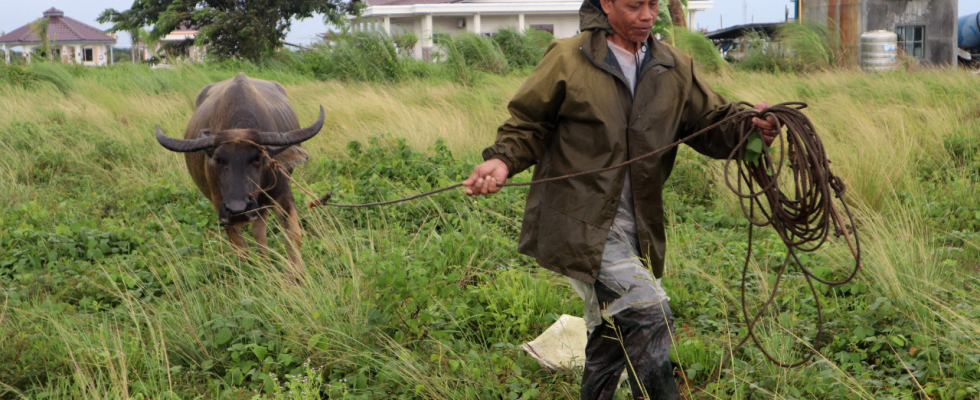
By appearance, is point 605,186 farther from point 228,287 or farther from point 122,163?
point 122,163

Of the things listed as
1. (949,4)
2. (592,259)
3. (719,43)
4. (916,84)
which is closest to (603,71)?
(592,259)

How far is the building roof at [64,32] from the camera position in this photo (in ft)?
181

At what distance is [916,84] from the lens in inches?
382

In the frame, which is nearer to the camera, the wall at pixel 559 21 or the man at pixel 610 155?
the man at pixel 610 155

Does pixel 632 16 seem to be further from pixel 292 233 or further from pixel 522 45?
pixel 522 45

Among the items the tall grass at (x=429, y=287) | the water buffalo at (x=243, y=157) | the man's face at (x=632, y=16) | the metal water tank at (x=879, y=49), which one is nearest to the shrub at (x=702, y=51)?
the metal water tank at (x=879, y=49)

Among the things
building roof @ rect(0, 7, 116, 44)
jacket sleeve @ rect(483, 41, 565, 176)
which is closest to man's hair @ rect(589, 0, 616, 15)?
jacket sleeve @ rect(483, 41, 565, 176)

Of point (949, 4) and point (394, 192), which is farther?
point (949, 4)

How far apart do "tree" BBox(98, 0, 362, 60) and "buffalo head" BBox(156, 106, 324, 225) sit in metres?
18.6

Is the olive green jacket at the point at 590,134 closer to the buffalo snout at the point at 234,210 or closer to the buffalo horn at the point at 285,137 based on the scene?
the buffalo snout at the point at 234,210

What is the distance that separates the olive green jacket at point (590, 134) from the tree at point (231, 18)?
71.6ft

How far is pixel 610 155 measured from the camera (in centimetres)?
290

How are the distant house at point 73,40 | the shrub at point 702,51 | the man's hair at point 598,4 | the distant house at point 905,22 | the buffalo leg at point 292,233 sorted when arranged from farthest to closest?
the distant house at point 73,40
the distant house at point 905,22
the shrub at point 702,51
the buffalo leg at point 292,233
the man's hair at point 598,4

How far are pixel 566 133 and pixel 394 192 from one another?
3.62 m
